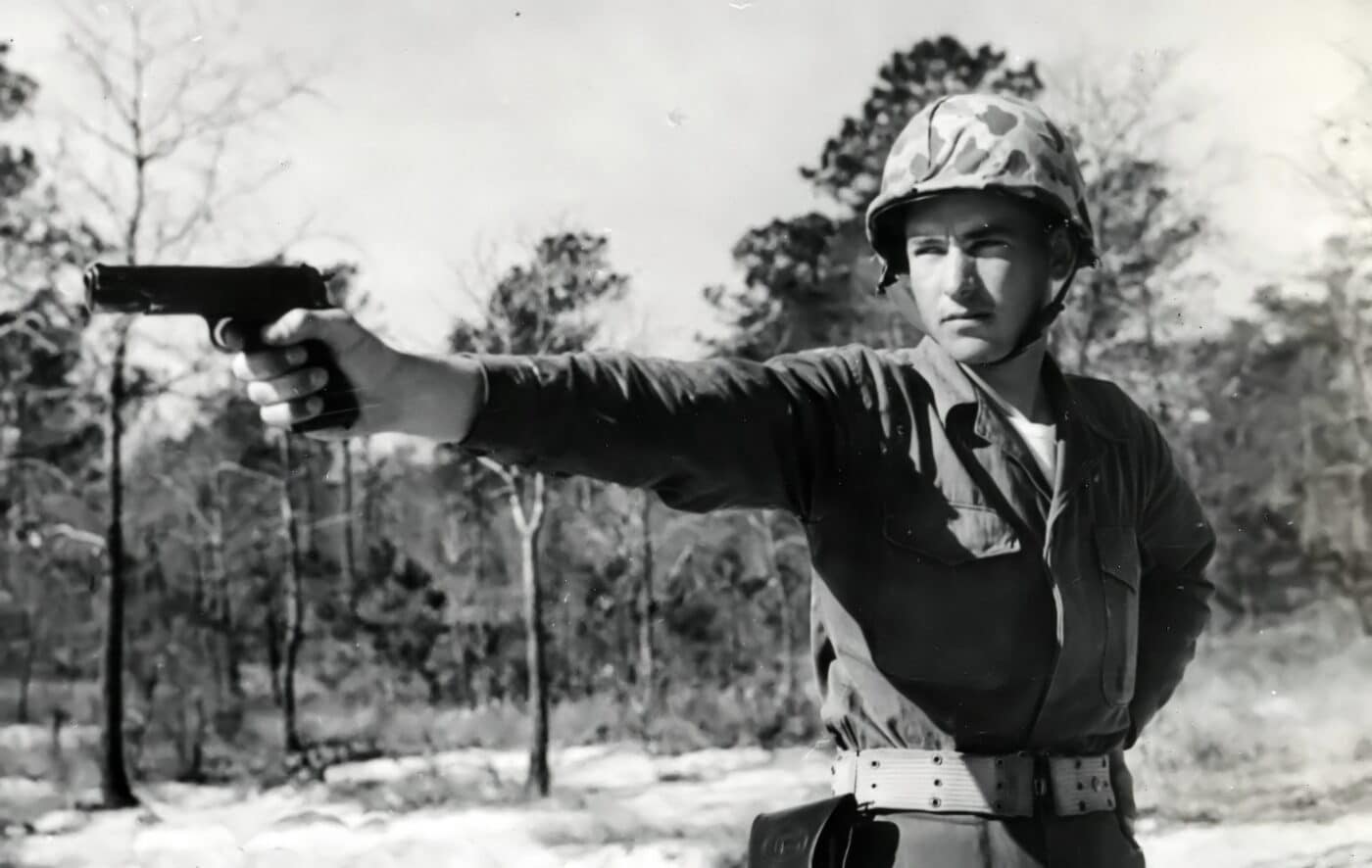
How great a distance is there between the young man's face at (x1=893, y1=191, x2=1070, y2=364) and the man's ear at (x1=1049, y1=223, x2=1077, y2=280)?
4 centimetres

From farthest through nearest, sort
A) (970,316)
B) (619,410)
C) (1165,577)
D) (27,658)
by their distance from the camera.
Result: (27,658) < (1165,577) < (970,316) < (619,410)

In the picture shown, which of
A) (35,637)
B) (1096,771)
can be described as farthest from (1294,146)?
(35,637)

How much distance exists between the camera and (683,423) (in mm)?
1190

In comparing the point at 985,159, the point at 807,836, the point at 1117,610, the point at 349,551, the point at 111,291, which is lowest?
the point at 807,836

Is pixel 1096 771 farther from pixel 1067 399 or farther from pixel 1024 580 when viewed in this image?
pixel 1067 399

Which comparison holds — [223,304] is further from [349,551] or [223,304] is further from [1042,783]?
[349,551]

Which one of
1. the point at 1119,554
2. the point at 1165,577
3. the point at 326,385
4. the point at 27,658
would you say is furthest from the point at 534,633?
the point at 326,385

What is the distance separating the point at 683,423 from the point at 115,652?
163 inches

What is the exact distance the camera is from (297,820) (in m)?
4.66

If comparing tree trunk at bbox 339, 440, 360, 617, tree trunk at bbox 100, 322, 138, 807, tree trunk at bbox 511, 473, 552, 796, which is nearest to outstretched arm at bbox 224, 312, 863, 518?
tree trunk at bbox 339, 440, 360, 617

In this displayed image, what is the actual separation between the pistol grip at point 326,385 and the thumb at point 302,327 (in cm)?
1

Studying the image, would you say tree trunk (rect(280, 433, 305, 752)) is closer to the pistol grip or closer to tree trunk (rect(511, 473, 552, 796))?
tree trunk (rect(511, 473, 552, 796))

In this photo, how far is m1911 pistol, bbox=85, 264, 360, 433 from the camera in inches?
39.0

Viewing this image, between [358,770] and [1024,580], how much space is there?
4031mm
